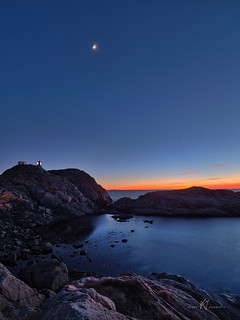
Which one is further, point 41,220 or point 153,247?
point 41,220

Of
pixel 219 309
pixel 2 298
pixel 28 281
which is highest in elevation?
pixel 2 298

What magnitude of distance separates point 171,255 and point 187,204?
41.8 meters

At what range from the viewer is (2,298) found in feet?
23.6

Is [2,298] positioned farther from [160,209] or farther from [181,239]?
[160,209]

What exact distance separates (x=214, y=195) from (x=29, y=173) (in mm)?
74662

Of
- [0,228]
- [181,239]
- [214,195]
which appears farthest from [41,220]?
[214,195]

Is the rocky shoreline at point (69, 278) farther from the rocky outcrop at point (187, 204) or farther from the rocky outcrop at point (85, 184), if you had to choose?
the rocky outcrop at point (85, 184)

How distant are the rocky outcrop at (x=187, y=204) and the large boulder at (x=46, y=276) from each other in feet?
168

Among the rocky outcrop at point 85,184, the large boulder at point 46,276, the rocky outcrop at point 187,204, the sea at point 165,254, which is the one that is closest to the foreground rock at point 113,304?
the large boulder at point 46,276

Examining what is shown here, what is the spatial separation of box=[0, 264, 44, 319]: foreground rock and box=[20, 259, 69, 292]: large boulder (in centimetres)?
400

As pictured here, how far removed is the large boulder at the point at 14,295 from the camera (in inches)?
291

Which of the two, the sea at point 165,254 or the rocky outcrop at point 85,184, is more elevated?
the rocky outcrop at point 85,184

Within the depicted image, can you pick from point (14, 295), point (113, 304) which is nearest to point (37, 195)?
point (14, 295)

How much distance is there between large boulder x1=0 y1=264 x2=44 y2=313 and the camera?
739 centimetres
